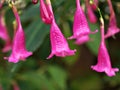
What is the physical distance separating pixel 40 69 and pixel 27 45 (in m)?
0.95

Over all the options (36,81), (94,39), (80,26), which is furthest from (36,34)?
(36,81)

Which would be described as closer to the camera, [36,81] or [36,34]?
[36,34]

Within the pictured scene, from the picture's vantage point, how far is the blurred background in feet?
7.06

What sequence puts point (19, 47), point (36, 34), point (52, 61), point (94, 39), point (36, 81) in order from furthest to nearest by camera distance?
1. point (52, 61)
2. point (36, 81)
3. point (94, 39)
4. point (36, 34)
5. point (19, 47)

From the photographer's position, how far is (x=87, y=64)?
3.22 meters

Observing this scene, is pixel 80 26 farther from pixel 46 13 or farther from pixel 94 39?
pixel 94 39

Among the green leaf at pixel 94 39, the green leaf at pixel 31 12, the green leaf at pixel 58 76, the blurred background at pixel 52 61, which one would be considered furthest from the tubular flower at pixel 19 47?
the green leaf at pixel 58 76

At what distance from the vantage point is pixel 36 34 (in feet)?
7.11

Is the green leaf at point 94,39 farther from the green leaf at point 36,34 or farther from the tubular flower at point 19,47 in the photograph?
the tubular flower at point 19,47

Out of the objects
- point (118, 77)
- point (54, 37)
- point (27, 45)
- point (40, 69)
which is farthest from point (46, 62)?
point (54, 37)

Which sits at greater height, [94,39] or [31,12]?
[31,12]

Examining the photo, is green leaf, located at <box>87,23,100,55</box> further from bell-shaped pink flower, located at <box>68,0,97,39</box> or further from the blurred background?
bell-shaped pink flower, located at <box>68,0,97,39</box>

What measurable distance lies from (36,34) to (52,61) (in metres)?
0.87

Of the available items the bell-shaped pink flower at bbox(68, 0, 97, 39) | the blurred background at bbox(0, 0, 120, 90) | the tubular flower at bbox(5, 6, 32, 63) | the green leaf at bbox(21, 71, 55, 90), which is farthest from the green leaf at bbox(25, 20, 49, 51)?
the green leaf at bbox(21, 71, 55, 90)
